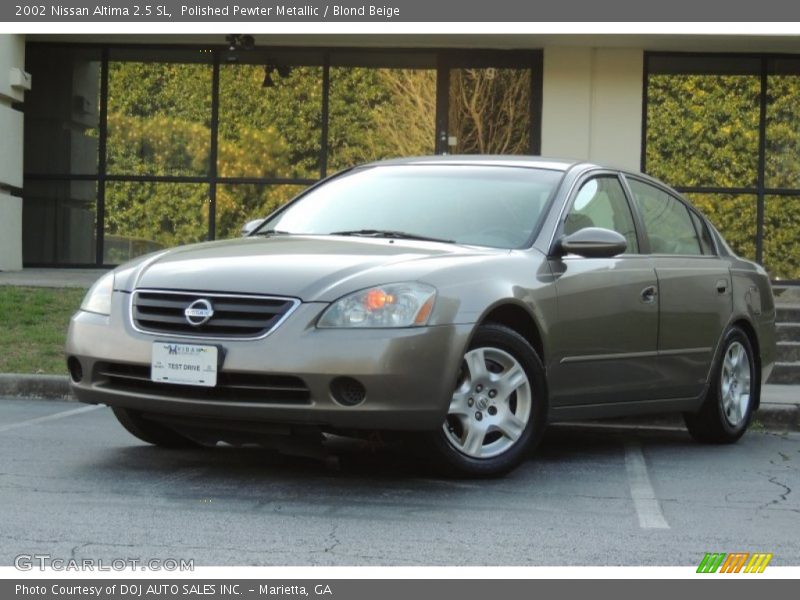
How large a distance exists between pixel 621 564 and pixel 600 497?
1502 mm

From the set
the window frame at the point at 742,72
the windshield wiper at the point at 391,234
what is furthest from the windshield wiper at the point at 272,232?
the window frame at the point at 742,72

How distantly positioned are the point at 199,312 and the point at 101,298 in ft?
2.17

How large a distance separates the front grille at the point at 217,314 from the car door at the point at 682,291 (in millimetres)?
2535

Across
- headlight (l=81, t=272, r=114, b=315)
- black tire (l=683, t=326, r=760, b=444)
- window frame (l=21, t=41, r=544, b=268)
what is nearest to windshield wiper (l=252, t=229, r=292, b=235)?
headlight (l=81, t=272, r=114, b=315)

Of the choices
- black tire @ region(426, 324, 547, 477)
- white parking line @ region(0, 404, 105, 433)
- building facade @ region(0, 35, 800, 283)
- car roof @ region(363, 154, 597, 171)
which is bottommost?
white parking line @ region(0, 404, 105, 433)

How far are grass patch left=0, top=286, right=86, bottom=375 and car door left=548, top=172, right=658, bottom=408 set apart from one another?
4.43 m

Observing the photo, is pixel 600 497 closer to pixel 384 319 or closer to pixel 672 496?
pixel 672 496

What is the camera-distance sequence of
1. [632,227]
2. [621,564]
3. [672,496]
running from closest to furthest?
[621,564]
[672,496]
[632,227]

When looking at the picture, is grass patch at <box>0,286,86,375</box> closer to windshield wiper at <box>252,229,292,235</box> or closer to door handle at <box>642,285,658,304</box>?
windshield wiper at <box>252,229,292,235</box>

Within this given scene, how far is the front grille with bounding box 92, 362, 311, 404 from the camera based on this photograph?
6.02 metres

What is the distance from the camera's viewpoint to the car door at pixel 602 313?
7.03 m

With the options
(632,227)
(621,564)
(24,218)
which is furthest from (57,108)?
(621,564)

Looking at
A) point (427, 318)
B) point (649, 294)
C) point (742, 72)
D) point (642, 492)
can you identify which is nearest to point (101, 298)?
point (427, 318)
